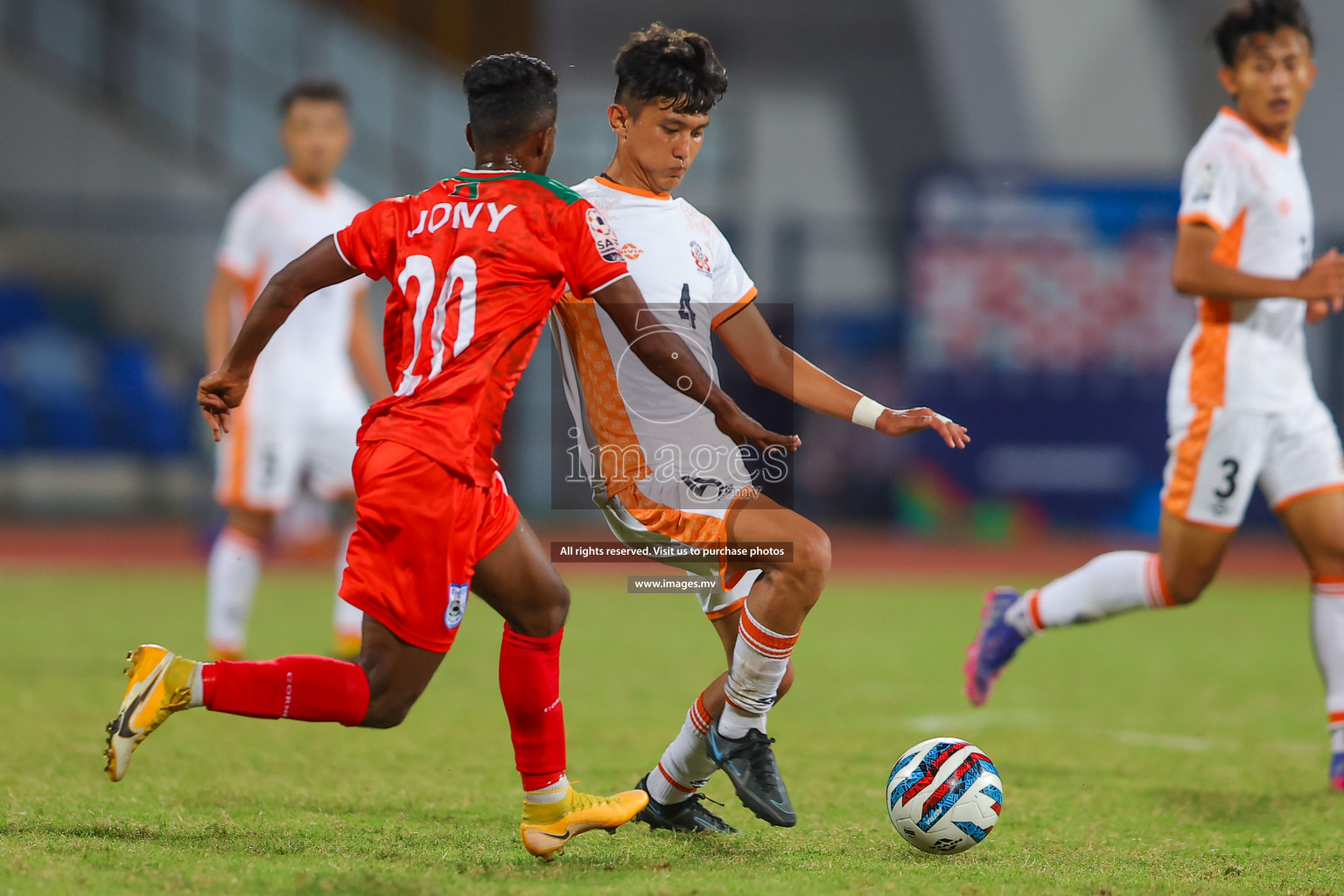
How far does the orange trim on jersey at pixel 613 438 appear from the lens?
3.91m

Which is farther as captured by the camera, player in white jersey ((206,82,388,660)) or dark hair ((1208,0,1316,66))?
player in white jersey ((206,82,388,660))

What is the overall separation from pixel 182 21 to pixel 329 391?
12937 mm

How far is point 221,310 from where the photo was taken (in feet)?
23.3

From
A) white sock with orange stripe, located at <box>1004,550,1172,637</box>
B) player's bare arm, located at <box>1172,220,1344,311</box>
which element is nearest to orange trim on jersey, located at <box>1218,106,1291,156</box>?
player's bare arm, located at <box>1172,220,1344,311</box>

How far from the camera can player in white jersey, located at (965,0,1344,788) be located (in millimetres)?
5133

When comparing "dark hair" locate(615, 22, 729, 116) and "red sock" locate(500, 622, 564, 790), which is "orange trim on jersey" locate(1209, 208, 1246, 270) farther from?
"red sock" locate(500, 622, 564, 790)

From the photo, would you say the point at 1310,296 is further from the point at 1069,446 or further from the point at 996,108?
the point at 996,108

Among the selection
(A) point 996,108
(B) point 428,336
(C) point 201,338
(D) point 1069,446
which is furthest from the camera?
(C) point 201,338

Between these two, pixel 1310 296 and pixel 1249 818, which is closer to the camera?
pixel 1249 818

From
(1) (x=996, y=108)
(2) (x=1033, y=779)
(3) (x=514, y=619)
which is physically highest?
(1) (x=996, y=108)

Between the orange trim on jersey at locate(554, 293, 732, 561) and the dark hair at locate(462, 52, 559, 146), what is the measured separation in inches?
19.6

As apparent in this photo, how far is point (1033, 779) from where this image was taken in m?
5.04

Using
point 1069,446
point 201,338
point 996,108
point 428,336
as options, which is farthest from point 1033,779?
point 201,338

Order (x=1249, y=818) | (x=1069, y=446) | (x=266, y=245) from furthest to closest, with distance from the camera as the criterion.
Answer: (x=1069, y=446)
(x=266, y=245)
(x=1249, y=818)
